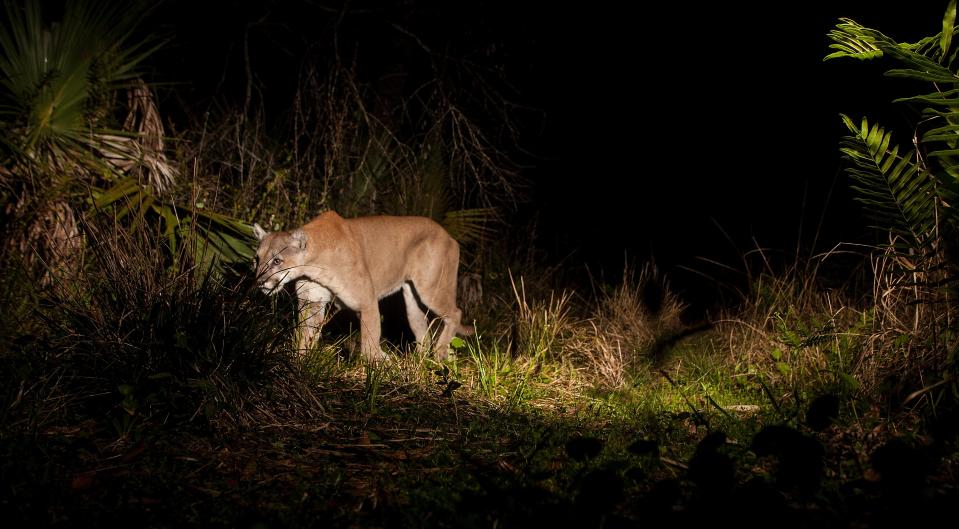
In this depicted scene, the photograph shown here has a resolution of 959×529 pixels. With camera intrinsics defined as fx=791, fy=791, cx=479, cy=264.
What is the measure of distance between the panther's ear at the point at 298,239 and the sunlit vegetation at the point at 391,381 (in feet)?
1.57

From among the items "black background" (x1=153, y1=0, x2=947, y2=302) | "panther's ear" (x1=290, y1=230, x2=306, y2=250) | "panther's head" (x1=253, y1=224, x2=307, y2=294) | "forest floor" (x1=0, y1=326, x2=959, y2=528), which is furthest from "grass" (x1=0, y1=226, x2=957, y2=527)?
"black background" (x1=153, y1=0, x2=947, y2=302)

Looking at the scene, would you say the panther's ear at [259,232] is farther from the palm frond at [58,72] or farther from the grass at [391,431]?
the palm frond at [58,72]

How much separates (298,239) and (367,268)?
0.97 meters

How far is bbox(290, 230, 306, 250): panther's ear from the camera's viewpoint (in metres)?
6.48

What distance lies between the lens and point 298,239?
650cm

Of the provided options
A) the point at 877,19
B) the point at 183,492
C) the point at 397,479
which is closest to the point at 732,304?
the point at 877,19

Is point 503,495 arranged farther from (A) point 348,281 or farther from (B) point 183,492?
(A) point 348,281

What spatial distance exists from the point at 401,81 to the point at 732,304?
4.99 m

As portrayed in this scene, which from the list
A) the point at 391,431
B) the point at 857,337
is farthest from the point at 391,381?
the point at 857,337

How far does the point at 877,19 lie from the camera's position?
10.6m

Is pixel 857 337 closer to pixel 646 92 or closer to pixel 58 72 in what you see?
pixel 58 72

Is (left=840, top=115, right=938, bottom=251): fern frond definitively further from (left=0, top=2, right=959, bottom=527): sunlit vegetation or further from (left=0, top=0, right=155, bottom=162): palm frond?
(left=0, top=0, right=155, bottom=162): palm frond

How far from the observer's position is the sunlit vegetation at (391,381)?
10.7 ft

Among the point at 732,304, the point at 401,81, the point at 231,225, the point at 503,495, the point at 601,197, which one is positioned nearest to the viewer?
the point at 503,495
